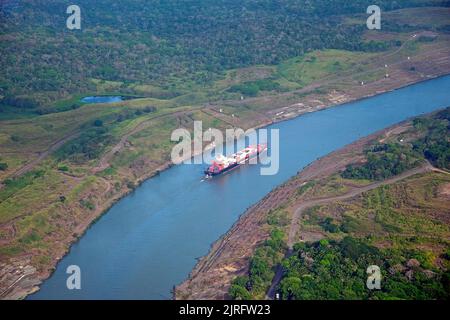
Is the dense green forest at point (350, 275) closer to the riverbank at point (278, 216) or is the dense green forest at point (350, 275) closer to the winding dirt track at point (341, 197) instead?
the riverbank at point (278, 216)

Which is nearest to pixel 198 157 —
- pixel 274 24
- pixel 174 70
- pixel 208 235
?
pixel 208 235

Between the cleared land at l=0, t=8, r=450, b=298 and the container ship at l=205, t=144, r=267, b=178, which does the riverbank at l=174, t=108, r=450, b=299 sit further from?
the container ship at l=205, t=144, r=267, b=178

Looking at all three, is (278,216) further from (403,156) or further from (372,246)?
(403,156)

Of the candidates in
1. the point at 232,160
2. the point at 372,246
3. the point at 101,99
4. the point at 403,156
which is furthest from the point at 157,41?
the point at 372,246

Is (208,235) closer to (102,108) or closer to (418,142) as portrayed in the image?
(418,142)

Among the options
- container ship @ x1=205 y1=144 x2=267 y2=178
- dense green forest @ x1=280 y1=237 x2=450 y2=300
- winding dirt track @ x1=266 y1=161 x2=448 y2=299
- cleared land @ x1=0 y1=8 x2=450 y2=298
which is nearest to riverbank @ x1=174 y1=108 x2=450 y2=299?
winding dirt track @ x1=266 y1=161 x2=448 y2=299

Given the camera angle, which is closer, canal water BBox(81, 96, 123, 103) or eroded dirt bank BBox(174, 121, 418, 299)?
eroded dirt bank BBox(174, 121, 418, 299)
